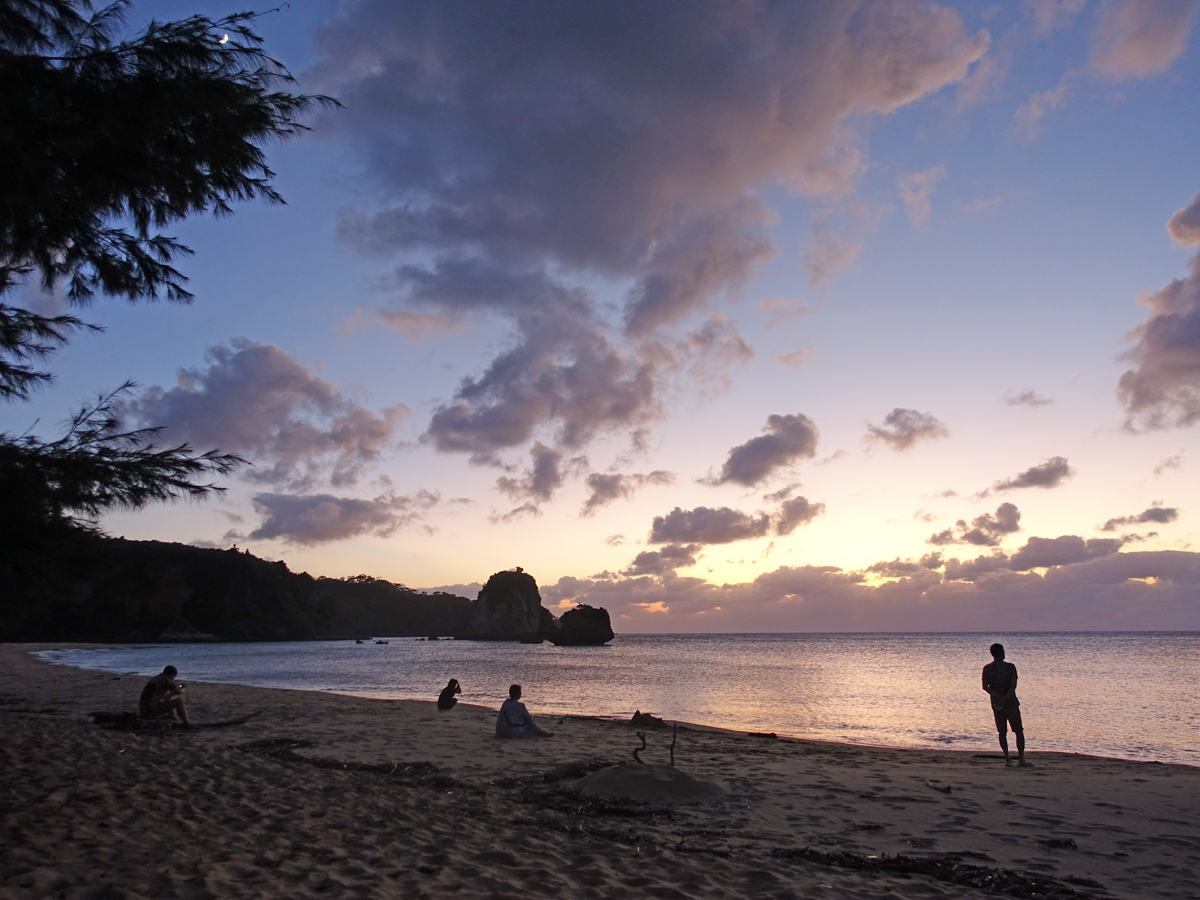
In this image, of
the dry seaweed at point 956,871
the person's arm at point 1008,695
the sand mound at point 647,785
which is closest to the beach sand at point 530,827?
the dry seaweed at point 956,871

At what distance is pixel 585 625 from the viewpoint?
130875 millimetres

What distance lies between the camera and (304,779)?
8.59 meters

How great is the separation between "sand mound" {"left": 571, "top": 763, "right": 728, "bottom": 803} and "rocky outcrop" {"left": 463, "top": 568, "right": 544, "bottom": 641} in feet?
474

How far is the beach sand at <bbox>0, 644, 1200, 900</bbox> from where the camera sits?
4.92 m

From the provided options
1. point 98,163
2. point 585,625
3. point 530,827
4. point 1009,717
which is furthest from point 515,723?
point 585,625

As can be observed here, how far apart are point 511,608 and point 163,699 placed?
140 meters

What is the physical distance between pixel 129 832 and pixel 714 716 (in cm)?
2232

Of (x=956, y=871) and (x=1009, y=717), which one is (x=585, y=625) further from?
(x=956, y=871)

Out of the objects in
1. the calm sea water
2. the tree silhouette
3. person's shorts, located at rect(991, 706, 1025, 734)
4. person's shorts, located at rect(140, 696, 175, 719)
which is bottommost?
the calm sea water

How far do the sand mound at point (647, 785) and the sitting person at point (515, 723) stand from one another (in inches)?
224

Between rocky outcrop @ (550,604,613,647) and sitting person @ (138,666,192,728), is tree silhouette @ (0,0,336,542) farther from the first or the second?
rocky outcrop @ (550,604,613,647)

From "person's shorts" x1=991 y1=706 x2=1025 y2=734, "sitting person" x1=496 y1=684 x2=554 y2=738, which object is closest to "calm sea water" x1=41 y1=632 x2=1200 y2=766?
"person's shorts" x1=991 y1=706 x2=1025 y2=734

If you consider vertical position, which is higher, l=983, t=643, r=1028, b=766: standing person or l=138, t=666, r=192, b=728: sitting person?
l=983, t=643, r=1028, b=766: standing person

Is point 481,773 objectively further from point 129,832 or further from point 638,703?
point 638,703
